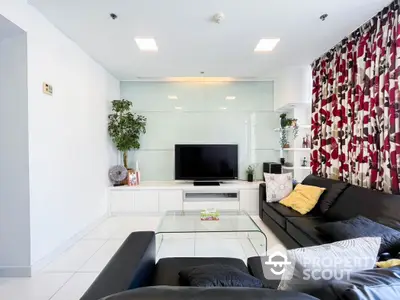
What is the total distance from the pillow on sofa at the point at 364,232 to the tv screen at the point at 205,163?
2.95 metres

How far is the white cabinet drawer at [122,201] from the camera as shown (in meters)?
4.95

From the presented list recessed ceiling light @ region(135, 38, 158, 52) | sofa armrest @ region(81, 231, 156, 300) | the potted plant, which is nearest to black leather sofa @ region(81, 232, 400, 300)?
sofa armrest @ region(81, 231, 156, 300)

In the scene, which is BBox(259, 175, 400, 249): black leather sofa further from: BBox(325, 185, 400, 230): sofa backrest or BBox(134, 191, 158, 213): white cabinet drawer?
BBox(134, 191, 158, 213): white cabinet drawer

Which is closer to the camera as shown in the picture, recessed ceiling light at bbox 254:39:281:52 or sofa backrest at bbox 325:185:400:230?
sofa backrest at bbox 325:185:400:230

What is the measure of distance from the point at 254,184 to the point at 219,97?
A: 195cm

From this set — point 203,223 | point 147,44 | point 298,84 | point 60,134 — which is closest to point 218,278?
point 203,223

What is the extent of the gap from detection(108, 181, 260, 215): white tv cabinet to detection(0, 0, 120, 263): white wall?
406 mm

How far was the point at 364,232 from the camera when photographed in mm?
2059

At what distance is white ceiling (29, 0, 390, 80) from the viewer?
8.74 ft

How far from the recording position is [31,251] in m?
2.66

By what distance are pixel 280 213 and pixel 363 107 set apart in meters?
1.62

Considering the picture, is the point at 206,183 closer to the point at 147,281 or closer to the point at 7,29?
the point at 147,281

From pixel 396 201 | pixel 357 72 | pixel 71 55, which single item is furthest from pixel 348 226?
pixel 71 55

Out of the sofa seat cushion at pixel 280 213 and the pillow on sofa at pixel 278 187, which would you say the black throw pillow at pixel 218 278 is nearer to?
the sofa seat cushion at pixel 280 213
